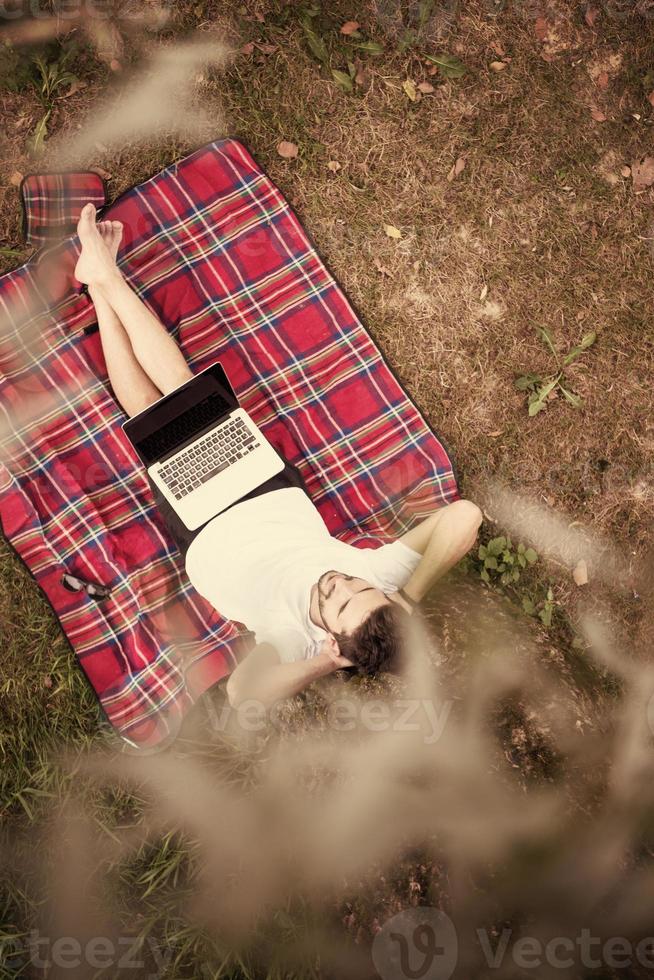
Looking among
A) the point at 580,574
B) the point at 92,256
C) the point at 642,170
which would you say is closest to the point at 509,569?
the point at 580,574

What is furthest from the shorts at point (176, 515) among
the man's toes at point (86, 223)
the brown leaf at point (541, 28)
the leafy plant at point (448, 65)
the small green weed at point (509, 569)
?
the brown leaf at point (541, 28)

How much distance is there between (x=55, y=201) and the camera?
3.62 m

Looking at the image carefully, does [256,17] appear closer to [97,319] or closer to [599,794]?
[97,319]

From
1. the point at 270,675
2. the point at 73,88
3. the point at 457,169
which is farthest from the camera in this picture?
the point at 457,169

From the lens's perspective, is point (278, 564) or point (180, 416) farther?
point (180, 416)

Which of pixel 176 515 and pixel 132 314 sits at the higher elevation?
pixel 132 314

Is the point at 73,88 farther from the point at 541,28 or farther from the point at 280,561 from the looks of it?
the point at 280,561

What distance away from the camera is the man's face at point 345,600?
2934 mm

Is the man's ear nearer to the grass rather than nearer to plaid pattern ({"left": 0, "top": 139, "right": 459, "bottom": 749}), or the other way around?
plaid pattern ({"left": 0, "top": 139, "right": 459, "bottom": 749})

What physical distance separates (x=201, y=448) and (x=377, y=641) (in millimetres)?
1291

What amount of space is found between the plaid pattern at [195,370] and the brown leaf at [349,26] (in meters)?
0.95

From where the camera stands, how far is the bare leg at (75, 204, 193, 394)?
11.2ft

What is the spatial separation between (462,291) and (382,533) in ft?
5.05

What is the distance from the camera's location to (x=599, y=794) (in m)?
2.73
